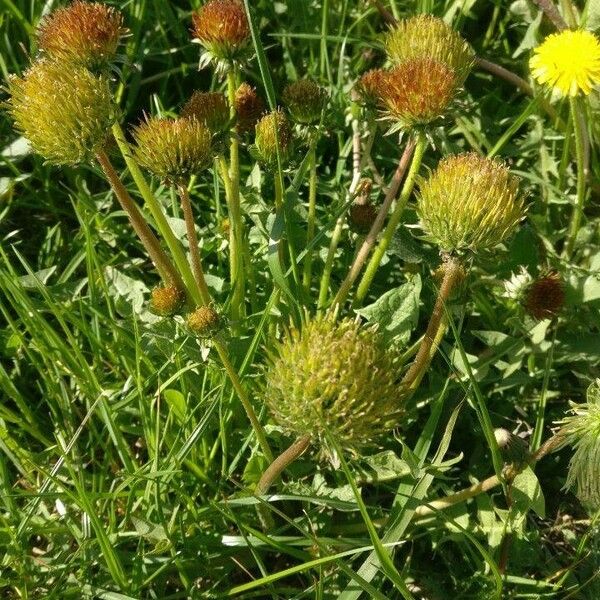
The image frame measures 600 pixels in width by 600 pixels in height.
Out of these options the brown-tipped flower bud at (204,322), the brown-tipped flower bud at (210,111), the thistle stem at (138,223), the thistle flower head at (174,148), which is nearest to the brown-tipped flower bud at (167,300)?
the thistle stem at (138,223)

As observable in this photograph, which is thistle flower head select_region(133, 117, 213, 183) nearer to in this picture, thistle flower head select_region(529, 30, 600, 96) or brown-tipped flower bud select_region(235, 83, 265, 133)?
brown-tipped flower bud select_region(235, 83, 265, 133)

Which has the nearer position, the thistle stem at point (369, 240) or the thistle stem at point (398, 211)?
the thistle stem at point (398, 211)

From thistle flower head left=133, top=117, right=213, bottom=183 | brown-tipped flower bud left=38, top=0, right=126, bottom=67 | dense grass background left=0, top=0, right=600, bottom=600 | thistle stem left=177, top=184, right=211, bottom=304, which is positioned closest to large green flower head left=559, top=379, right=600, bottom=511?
dense grass background left=0, top=0, right=600, bottom=600

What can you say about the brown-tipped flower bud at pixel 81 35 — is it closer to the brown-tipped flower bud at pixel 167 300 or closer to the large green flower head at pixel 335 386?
the brown-tipped flower bud at pixel 167 300

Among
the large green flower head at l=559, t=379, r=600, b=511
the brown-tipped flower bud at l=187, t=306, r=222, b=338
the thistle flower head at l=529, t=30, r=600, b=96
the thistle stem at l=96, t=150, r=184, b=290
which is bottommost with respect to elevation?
the large green flower head at l=559, t=379, r=600, b=511

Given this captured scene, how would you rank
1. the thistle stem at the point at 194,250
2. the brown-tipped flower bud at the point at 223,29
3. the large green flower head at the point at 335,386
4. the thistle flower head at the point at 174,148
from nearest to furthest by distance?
1. the large green flower head at the point at 335,386
2. the thistle flower head at the point at 174,148
3. the thistle stem at the point at 194,250
4. the brown-tipped flower bud at the point at 223,29

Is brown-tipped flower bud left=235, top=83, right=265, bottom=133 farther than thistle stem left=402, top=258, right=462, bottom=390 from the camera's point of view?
Yes
